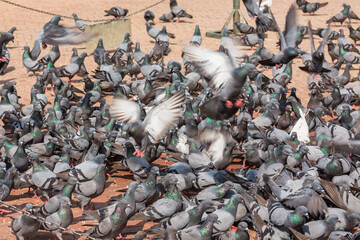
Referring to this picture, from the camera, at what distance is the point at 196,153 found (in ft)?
35.6

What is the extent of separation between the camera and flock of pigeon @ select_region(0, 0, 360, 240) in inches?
343

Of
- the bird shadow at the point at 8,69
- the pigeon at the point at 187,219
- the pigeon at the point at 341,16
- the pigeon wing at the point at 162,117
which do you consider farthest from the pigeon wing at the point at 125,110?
the pigeon at the point at 341,16

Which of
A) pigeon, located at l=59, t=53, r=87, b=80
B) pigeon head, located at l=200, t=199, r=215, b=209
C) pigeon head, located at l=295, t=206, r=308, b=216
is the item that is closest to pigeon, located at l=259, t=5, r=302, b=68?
pigeon, located at l=59, t=53, r=87, b=80

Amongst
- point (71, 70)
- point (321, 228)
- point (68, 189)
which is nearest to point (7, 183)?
point (68, 189)

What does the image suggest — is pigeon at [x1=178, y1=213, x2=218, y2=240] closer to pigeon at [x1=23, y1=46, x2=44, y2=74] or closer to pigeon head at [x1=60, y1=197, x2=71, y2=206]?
pigeon head at [x1=60, y1=197, x2=71, y2=206]

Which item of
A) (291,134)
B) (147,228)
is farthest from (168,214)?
(291,134)

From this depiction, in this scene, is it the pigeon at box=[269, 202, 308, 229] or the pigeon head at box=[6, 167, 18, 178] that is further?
the pigeon head at box=[6, 167, 18, 178]

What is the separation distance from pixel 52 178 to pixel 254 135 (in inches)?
187

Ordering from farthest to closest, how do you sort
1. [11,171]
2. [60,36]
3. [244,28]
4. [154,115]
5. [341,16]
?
[341,16]
[244,28]
[60,36]
[154,115]
[11,171]

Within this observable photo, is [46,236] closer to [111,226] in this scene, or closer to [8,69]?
[111,226]

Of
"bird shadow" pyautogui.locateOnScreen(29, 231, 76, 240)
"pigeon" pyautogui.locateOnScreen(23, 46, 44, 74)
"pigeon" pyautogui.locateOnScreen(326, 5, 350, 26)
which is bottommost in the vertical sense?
"pigeon" pyautogui.locateOnScreen(326, 5, 350, 26)

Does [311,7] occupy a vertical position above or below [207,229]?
below

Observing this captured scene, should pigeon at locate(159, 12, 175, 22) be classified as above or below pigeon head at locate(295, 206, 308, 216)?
below

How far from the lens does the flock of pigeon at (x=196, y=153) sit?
343 inches
